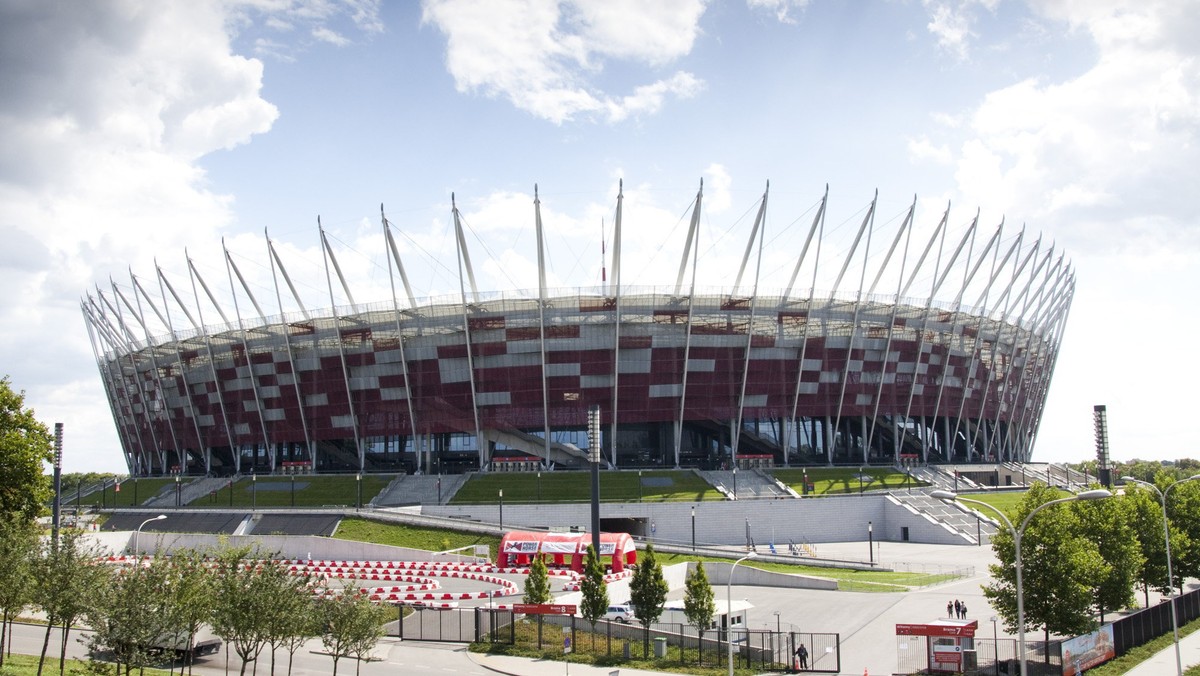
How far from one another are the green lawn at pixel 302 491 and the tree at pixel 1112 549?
204 feet

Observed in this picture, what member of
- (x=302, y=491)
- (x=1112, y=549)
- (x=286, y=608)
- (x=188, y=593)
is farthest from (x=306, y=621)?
(x=302, y=491)

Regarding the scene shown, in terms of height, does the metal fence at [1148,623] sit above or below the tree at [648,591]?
below

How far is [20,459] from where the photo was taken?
4516 centimetres

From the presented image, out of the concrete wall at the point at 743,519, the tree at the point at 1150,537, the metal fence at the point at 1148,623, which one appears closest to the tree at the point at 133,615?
the metal fence at the point at 1148,623

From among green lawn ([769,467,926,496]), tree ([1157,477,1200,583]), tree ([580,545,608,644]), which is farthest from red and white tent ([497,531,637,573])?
green lawn ([769,467,926,496])

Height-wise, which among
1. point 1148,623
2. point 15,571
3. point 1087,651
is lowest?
point 1087,651

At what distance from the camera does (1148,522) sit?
46469 mm

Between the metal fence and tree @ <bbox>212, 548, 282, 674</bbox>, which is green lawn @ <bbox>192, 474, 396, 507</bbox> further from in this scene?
the metal fence

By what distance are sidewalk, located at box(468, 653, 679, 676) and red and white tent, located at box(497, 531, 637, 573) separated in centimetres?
2065

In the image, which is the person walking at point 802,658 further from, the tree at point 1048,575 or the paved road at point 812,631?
the tree at point 1048,575

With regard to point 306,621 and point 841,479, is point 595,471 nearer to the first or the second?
point 306,621

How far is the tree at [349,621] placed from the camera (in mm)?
30562

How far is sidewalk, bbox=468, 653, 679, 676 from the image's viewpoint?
35.9 meters

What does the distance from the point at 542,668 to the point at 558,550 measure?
23.2 metres
